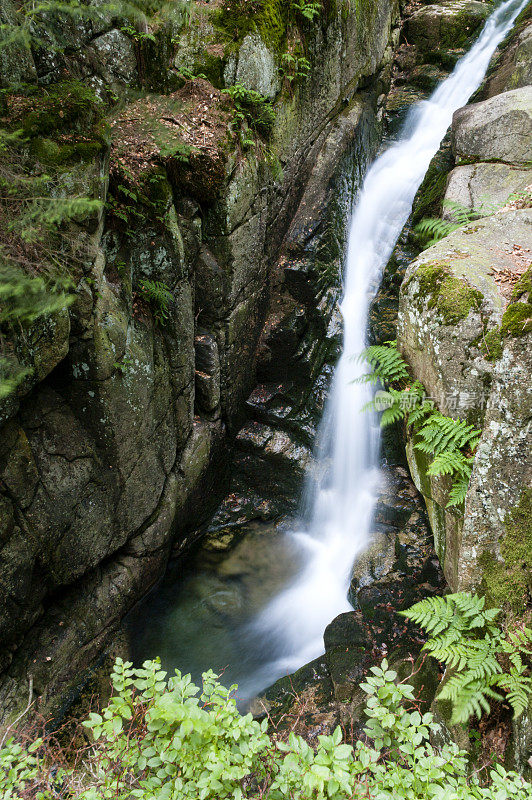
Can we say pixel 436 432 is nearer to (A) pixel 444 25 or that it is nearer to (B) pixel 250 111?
(B) pixel 250 111

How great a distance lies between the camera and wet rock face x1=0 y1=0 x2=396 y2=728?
194 inches

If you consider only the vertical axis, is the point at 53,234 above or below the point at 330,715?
above

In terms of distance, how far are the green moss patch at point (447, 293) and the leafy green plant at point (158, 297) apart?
11.0 ft

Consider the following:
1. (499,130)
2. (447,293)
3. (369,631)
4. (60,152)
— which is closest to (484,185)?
(499,130)

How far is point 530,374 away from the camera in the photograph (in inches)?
140

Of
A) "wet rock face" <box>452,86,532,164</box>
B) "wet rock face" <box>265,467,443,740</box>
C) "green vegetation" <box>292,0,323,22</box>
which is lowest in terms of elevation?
"wet rock face" <box>265,467,443,740</box>

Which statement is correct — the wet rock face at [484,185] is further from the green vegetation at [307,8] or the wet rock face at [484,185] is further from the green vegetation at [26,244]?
the green vegetation at [26,244]

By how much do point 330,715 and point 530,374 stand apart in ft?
14.3

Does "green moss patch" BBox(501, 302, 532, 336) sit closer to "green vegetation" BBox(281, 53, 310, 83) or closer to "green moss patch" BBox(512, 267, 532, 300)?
"green moss patch" BBox(512, 267, 532, 300)

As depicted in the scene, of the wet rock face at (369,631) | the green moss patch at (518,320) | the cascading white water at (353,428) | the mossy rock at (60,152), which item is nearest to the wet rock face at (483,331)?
the green moss patch at (518,320)

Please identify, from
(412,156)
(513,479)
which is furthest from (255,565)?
(412,156)

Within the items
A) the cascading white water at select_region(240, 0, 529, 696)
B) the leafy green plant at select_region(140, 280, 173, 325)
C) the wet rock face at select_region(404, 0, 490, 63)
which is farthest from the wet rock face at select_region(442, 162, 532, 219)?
the wet rock face at select_region(404, 0, 490, 63)

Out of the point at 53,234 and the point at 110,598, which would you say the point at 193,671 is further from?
the point at 53,234

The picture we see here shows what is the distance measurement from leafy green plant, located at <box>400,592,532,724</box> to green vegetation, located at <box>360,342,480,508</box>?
1.12 metres
